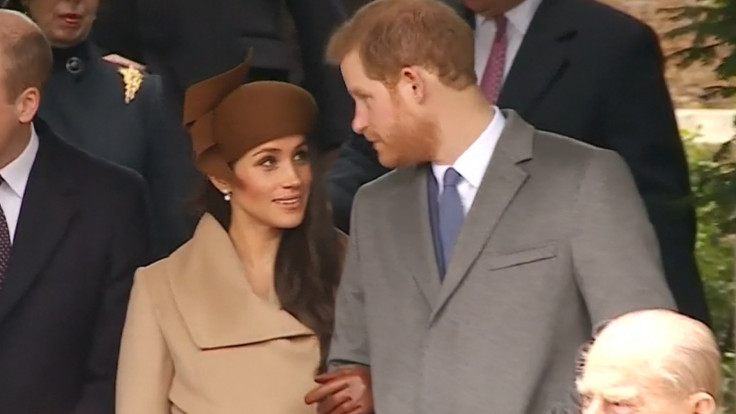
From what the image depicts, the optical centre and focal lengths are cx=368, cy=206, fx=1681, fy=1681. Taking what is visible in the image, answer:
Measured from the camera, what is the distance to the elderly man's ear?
229 centimetres

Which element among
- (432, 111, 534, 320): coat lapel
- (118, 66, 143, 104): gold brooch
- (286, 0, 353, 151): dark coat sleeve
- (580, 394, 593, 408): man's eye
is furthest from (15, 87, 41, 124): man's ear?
(580, 394, 593, 408): man's eye

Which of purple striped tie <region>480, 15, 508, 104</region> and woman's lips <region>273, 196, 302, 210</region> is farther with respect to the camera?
purple striped tie <region>480, 15, 508, 104</region>

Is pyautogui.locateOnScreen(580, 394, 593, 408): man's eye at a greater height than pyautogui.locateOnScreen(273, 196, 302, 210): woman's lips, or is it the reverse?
pyautogui.locateOnScreen(580, 394, 593, 408): man's eye

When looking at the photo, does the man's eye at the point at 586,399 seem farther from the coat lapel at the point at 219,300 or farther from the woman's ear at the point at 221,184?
the woman's ear at the point at 221,184

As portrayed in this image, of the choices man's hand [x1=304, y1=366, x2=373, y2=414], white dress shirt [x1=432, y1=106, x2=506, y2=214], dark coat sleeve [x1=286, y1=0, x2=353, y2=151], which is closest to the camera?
white dress shirt [x1=432, y1=106, x2=506, y2=214]

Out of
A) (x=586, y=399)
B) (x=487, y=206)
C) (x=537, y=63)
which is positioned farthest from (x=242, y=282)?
(x=586, y=399)

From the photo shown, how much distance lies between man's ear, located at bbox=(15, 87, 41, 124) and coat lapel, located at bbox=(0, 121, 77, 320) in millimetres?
94

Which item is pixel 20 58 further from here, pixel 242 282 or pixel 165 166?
pixel 165 166

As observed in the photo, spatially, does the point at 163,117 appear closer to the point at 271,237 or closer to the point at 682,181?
the point at 271,237

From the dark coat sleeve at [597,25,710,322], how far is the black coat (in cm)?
106

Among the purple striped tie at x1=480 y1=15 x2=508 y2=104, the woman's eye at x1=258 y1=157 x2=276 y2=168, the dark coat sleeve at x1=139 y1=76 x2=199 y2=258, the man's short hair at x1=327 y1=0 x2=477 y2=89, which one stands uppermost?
the man's short hair at x1=327 y1=0 x2=477 y2=89

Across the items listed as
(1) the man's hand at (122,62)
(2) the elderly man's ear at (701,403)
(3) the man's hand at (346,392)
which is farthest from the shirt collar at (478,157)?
(1) the man's hand at (122,62)

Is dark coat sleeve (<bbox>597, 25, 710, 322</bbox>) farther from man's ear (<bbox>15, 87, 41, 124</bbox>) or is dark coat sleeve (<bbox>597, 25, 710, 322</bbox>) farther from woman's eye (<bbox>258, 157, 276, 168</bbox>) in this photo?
man's ear (<bbox>15, 87, 41, 124</bbox>)

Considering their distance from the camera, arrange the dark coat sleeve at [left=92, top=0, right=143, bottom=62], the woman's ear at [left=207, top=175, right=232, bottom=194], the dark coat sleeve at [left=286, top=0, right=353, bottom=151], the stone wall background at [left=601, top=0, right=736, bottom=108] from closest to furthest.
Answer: the woman's ear at [left=207, top=175, right=232, bottom=194], the stone wall background at [left=601, top=0, right=736, bottom=108], the dark coat sleeve at [left=286, top=0, right=353, bottom=151], the dark coat sleeve at [left=92, top=0, right=143, bottom=62]
